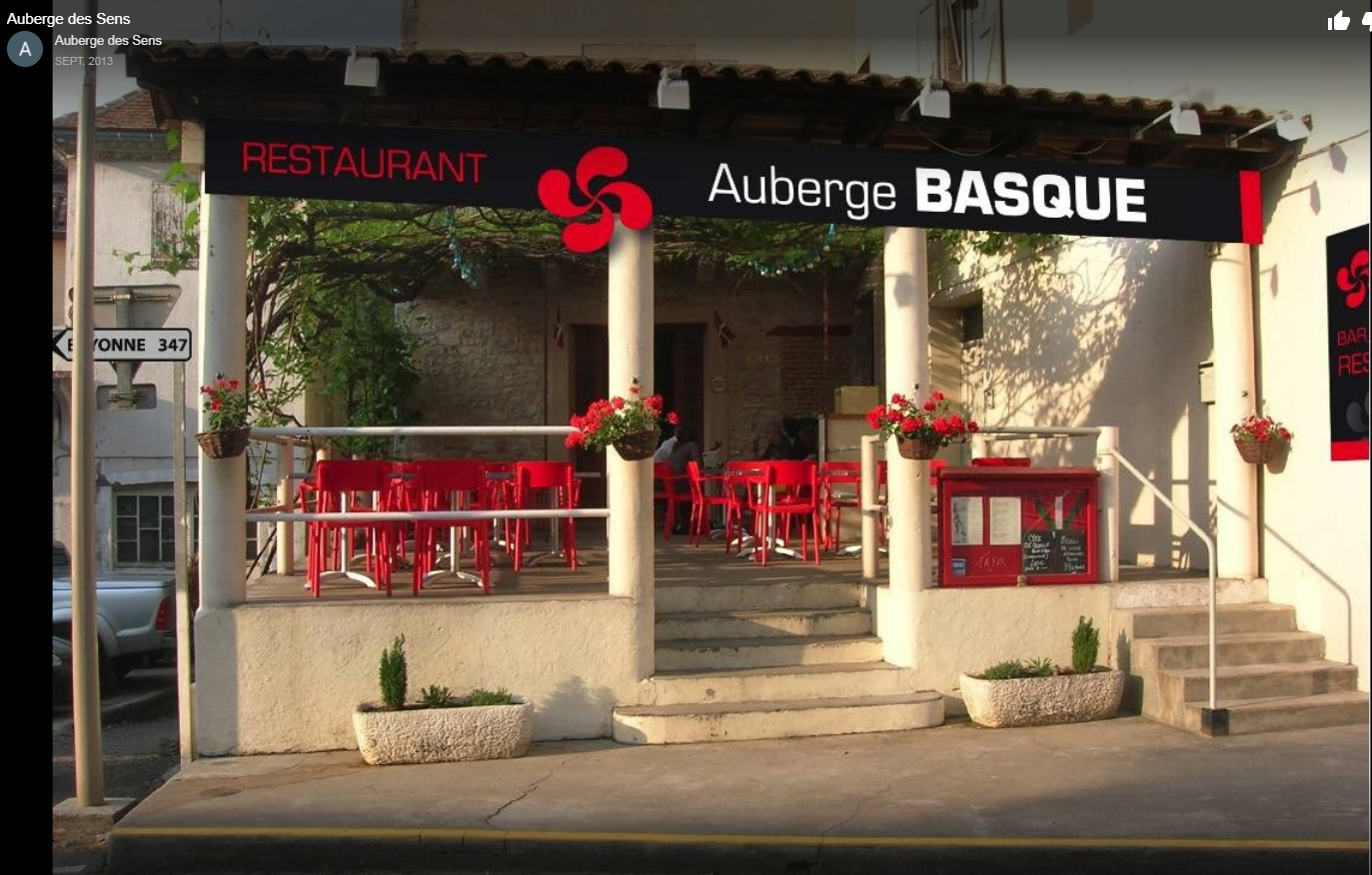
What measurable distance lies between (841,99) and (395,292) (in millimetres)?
6647

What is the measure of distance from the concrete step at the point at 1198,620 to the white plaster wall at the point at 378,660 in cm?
375

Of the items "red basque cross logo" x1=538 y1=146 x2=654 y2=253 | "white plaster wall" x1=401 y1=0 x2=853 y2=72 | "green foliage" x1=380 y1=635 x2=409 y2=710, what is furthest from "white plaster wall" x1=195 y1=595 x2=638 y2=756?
"white plaster wall" x1=401 y1=0 x2=853 y2=72

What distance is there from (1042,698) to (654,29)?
10.5 m

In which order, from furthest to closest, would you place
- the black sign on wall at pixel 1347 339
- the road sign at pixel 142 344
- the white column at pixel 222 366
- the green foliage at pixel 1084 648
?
the green foliage at pixel 1084 648 → the black sign on wall at pixel 1347 339 → the white column at pixel 222 366 → the road sign at pixel 142 344

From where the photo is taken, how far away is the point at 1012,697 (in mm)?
8367

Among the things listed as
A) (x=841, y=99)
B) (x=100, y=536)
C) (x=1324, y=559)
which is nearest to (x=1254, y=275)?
(x=1324, y=559)

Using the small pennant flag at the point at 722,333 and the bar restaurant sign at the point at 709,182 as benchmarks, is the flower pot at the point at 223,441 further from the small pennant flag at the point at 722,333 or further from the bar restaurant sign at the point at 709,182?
the small pennant flag at the point at 722,333

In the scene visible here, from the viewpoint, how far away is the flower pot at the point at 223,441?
7.83 m

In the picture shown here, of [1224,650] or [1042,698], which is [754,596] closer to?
[1042,698]

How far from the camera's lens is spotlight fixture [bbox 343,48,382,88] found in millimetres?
7715

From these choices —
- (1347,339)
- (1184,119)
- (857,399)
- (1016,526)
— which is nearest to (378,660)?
(1016,526)

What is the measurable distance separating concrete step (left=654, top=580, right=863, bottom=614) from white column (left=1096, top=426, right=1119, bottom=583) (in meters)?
1.86

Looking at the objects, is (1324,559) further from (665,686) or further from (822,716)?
(665,686)

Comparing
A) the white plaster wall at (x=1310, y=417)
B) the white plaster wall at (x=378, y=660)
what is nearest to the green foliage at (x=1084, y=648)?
the white plaster wall at (x=1310, y=417)
